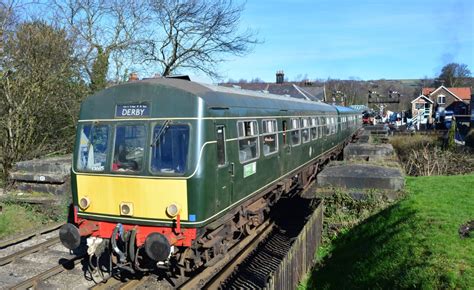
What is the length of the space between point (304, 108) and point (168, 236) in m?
8.68

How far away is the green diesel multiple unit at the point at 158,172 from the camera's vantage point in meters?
6.47

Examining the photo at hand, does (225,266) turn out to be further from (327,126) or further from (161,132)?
(327,126)

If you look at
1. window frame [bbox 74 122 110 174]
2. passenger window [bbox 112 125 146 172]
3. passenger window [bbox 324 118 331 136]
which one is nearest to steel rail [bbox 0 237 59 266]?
window frame [bbox 74 122 110 174]

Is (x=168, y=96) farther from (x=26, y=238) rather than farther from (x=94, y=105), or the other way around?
(x=26, y=238)

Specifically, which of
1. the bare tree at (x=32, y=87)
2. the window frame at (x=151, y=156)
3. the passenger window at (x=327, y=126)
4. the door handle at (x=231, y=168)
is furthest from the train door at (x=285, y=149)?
the bare tree at (x=32, y=87)

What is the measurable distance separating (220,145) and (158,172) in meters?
1.21

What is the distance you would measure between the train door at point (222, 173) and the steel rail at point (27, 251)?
4.22m

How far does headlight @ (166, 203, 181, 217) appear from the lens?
6426 mm

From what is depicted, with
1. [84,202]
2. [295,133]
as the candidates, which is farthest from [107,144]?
[295,133]

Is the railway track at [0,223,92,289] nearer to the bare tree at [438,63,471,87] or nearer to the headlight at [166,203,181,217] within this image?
the headlight at [166,203,181,217]

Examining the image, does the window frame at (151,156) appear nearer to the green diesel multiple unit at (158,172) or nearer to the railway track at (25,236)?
the green diesel multiple unit at (158,172)

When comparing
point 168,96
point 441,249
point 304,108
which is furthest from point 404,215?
point 304,108

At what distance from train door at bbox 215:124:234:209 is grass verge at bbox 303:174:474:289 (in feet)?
6.93

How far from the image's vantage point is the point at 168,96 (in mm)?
6742
